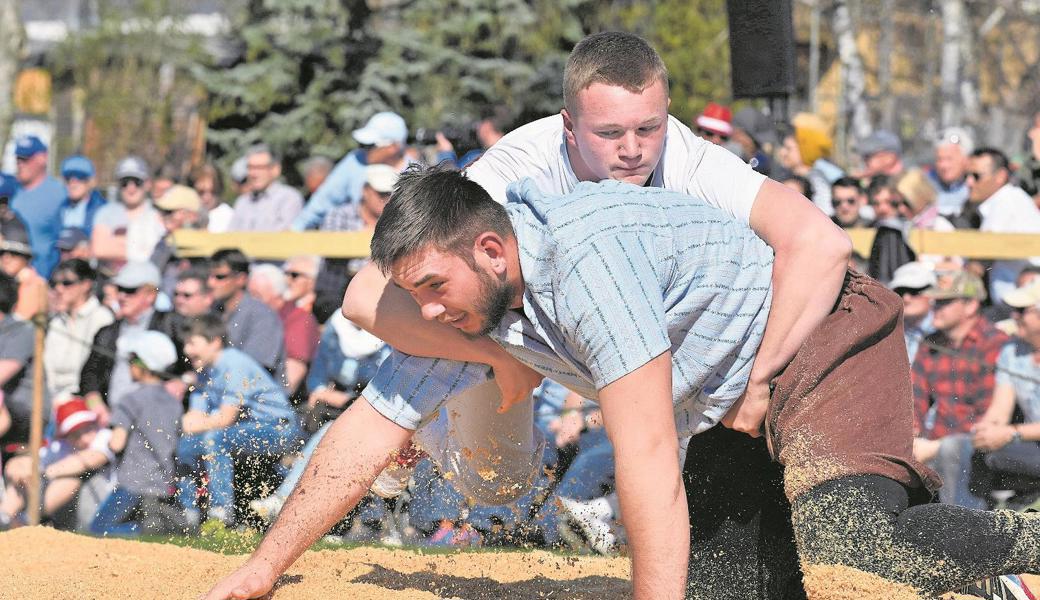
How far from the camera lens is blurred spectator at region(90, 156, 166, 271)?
8.88 meters

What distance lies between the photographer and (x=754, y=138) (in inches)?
320

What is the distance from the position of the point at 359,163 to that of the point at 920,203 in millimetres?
3388

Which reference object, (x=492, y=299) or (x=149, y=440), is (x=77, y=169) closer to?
(x=149, y=440)

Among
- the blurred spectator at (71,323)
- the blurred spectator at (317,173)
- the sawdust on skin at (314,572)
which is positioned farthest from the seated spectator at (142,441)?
the blurred spectator at (317,173)

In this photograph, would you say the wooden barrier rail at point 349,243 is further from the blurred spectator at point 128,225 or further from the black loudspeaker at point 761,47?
the black loudspeaker at point 761,47

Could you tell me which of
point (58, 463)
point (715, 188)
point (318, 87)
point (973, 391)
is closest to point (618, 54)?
point (715, 188)

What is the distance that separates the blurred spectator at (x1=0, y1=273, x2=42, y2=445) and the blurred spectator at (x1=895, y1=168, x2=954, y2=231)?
475 centimetres

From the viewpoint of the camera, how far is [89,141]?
20.0m

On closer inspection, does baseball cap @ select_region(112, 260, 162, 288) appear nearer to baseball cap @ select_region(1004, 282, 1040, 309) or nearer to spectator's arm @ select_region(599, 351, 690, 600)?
baseball cap @ select_region(1004, 282, 1040, 309)

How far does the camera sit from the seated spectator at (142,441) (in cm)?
653

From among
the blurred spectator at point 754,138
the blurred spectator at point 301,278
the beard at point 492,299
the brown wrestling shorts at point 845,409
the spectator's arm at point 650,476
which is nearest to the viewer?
the spectator's arm at point 650,476

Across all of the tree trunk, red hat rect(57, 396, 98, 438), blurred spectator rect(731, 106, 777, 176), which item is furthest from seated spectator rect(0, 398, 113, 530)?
the tree trunk

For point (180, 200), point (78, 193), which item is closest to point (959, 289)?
point (180, 200)

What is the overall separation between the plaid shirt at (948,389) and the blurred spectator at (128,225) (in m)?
4.89
